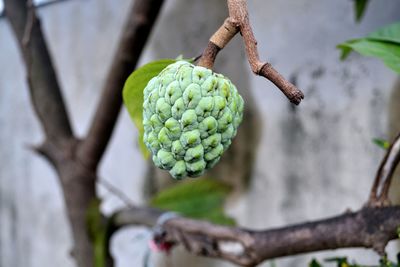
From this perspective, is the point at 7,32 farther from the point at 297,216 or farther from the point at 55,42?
the point at 297,216

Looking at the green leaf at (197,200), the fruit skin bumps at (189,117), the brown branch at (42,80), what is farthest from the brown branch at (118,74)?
the fruit skin bumps at (189,117)

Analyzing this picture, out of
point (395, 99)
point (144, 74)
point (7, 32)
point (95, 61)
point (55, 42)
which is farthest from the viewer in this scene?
point (7, 32)

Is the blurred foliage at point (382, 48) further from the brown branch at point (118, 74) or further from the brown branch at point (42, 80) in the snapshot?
the brown branch at point (42, 80)

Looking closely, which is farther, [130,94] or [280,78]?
[130,94]

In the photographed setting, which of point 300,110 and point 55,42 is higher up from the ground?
point 300,110

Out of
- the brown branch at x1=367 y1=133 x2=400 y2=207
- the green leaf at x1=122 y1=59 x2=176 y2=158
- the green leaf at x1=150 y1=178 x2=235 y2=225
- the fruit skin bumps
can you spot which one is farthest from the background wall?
the fruit skin bumps

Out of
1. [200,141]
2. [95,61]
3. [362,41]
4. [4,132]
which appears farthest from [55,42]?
[200,141]

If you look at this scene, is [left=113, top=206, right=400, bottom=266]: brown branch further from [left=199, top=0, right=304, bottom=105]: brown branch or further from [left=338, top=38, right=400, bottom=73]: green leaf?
[left=199, top=0, right=304, bottom=105]: brown branch
